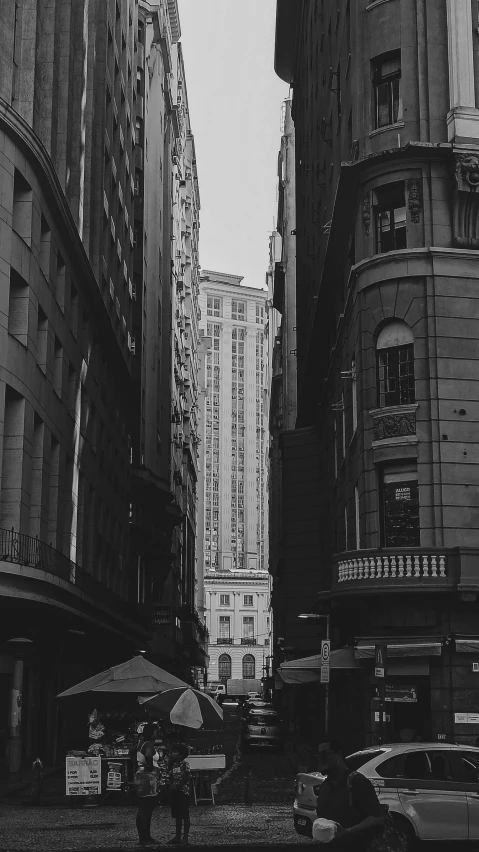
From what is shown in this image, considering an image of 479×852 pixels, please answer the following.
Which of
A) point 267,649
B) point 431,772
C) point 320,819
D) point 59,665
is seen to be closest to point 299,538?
point 59,665

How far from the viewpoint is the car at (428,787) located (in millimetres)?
16719

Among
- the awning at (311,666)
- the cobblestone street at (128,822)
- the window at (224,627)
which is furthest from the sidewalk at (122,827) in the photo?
the window at (224,627)

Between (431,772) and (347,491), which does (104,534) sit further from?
(431,772)

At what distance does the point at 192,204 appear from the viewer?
132625 mm

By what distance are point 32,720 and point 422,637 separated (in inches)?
563

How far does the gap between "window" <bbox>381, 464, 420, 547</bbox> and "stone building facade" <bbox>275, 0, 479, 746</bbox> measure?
40 millimetres

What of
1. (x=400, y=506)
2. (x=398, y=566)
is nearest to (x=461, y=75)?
(x=400, y=506)

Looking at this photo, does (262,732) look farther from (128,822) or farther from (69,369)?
(128,822)

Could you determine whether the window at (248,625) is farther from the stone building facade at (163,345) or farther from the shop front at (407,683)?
the shop front at (407,683)

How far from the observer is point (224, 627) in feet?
612

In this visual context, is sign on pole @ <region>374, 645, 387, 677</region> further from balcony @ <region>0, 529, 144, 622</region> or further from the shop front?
balcony @ <region>0, 529, 144, 622</region>

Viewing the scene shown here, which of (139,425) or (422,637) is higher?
(139,425)

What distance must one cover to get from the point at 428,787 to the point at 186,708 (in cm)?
780

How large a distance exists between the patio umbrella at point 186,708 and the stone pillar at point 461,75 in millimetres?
17315
